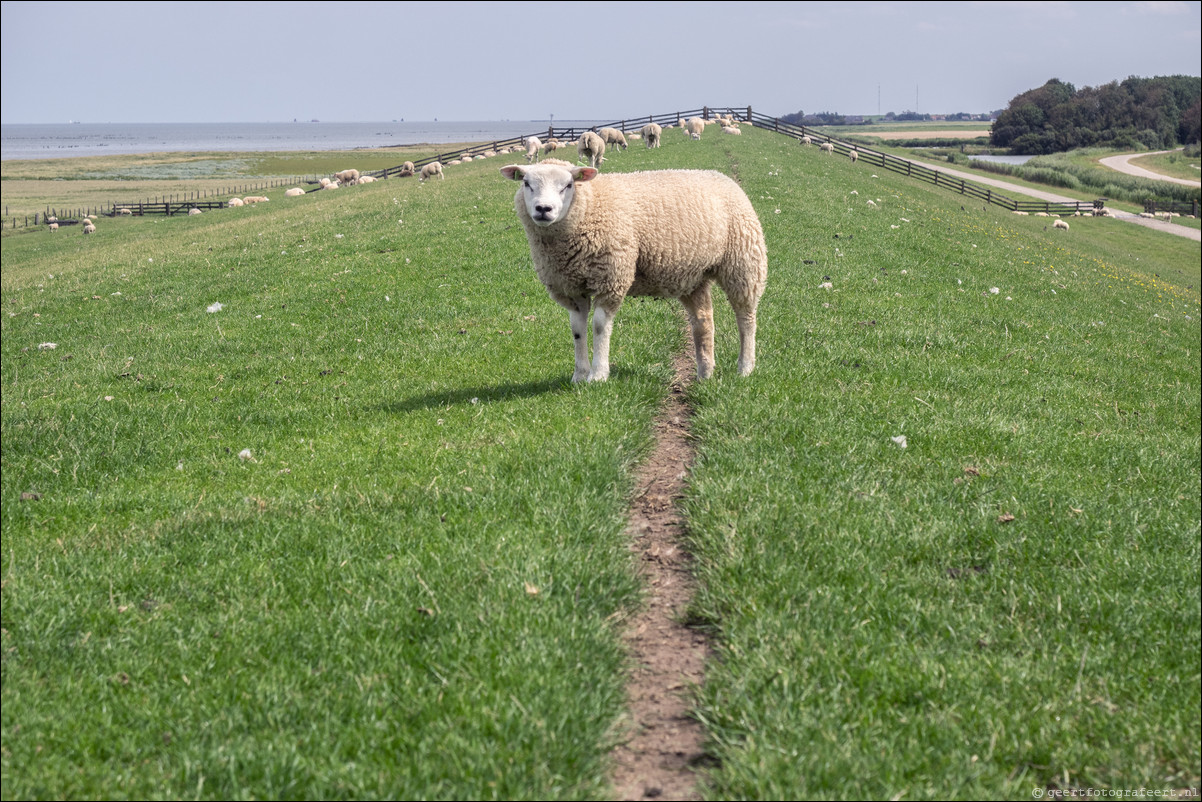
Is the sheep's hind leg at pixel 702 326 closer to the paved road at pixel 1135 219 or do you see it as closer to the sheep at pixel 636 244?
the sheep at pixel 636 244

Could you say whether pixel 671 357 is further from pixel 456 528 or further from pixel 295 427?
pixel 456 528

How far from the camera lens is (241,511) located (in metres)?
5.68

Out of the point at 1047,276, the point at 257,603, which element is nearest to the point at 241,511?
the point at 257,603

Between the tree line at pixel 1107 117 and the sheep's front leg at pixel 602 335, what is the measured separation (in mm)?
94178

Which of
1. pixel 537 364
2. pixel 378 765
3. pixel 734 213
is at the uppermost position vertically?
pixel 734 213

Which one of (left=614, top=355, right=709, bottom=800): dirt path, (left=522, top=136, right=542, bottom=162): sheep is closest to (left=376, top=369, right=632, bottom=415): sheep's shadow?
(left=614, top=355, right=709, bottom=800): dirt path

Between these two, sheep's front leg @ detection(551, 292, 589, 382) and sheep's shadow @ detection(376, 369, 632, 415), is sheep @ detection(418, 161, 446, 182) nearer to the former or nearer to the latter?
sheep's shadow @ detection(376, 369, 632, 415)

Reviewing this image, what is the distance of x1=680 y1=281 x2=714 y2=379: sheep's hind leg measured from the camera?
845 centimetres

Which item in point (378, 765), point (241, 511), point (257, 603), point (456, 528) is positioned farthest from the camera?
point (241, 511)

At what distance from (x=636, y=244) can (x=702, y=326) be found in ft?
3.99

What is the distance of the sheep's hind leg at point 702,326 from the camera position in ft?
27.7

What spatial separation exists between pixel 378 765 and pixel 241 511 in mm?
2849

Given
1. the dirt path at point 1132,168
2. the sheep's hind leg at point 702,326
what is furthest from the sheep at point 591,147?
the dirt path at point 1132,168

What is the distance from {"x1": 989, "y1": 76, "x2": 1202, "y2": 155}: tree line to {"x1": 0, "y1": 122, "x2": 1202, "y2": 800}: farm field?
93327 millimetres
